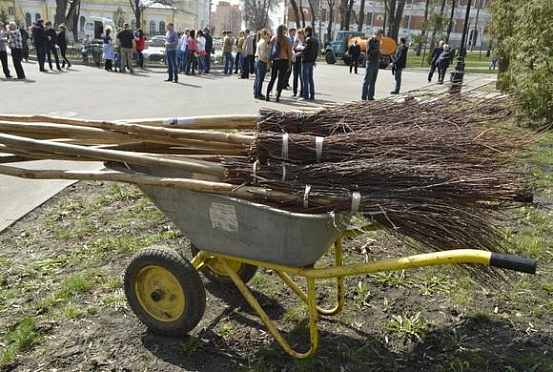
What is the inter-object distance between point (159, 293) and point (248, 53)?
15.4m

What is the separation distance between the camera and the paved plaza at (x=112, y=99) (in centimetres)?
539

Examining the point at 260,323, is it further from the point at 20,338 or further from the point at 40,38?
the point at 40,38

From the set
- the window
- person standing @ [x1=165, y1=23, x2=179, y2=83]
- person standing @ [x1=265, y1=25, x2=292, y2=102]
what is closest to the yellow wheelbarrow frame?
person standing @ [x1=265, y1=25, x2=292, y2=102]

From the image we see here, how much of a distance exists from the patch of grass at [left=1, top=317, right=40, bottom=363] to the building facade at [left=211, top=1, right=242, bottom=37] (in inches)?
4323

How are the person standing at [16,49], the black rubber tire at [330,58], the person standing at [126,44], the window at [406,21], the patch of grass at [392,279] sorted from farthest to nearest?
the window at [406,21], the black rubber tire at [330,58], the person standing at [126,44], the person standing at [16,49], the patch of grass at [392,279]

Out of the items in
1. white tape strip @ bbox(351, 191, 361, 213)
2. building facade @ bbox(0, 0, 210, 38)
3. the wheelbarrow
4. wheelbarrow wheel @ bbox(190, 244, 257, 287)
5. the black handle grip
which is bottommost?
wheelbarrow wheel @ bbox(190, 244, 257, 287)

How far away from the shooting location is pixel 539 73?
31.4 feet

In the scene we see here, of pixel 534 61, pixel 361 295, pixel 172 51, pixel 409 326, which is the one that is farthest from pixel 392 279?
pixel 172 51

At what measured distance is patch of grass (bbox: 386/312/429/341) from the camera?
3.06 metres

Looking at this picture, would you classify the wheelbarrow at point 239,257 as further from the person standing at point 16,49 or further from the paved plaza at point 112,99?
the person standing at point 16,49

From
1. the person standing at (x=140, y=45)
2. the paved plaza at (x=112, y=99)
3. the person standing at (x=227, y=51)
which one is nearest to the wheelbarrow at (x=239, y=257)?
the paved plaza at (x=112, y=99)

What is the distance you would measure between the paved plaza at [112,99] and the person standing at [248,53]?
2.36 ft

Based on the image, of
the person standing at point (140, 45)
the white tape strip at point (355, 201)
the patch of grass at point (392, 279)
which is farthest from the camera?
the person standing at point (140, 45)

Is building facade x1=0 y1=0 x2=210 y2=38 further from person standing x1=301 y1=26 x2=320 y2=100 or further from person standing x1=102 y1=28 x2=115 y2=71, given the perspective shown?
person standing x1=301 y1=26 x2=320 y2=100
